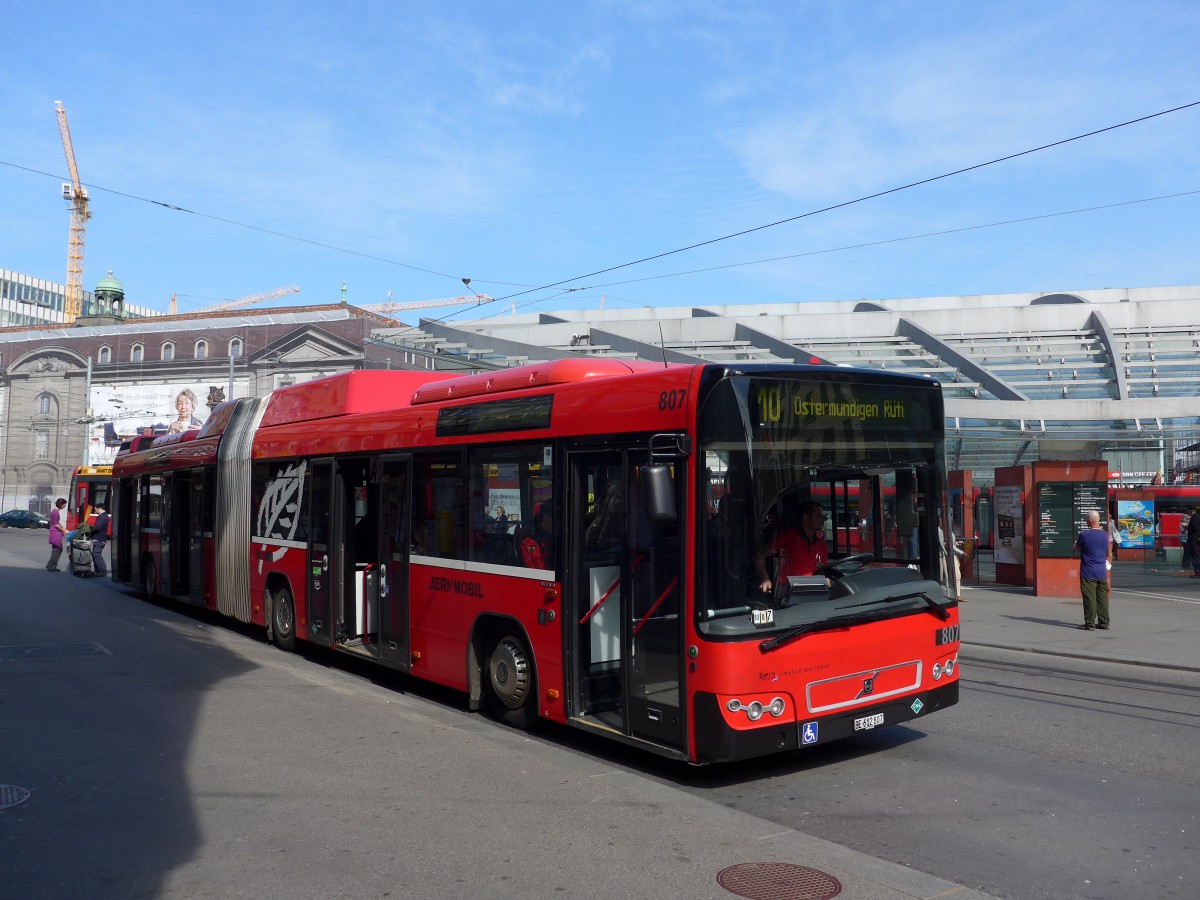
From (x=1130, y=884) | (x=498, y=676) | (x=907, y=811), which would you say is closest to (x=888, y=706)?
(x=907, y=811)

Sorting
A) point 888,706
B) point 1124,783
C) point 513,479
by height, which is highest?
point 513,479

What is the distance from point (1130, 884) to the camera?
4895 millimetres

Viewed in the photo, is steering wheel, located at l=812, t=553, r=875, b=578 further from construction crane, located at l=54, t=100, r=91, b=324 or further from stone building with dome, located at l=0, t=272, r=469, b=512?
construction crane, located at l=54, t=100, r=91, b=324

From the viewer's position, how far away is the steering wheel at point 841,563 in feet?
22.8

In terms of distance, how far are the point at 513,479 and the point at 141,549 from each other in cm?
1292

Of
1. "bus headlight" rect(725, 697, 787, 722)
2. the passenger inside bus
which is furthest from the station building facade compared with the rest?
"bus headlight" rect(725, 697, 787, 722)

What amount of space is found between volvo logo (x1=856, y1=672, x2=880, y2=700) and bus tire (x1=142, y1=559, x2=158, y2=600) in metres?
14.2

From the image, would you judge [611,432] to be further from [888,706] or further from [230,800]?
[230,800]

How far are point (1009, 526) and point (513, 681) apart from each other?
1650cm

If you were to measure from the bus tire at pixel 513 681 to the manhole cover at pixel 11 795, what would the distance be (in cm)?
333

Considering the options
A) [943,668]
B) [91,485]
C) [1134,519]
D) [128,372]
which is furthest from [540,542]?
[128,372]

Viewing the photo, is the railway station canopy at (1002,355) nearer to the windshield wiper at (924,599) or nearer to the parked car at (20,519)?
the windshield wiper at (924,599)

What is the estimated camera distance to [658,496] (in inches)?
244

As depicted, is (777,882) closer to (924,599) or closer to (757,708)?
(757,708)
